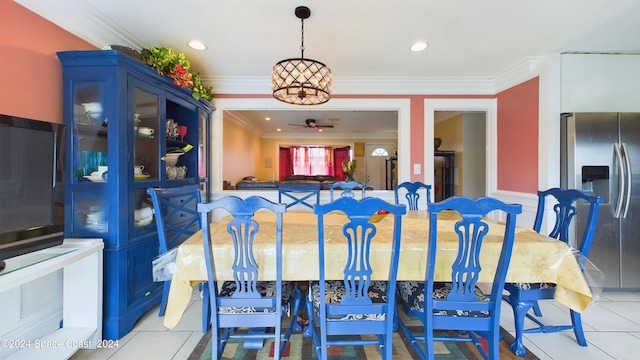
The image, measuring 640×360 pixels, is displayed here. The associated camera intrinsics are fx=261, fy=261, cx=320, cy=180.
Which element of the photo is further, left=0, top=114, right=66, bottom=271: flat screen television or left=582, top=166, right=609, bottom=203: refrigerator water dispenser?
left=582, top=166, right=609, bottom=203: refrigerator water dispenser

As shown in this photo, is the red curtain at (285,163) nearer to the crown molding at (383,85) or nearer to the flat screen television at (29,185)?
the crown molding at (383,85)

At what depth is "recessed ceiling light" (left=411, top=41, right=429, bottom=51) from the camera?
8.02ft

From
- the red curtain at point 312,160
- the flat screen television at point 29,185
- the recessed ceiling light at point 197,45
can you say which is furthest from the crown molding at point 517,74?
the red curtain at point 312,160

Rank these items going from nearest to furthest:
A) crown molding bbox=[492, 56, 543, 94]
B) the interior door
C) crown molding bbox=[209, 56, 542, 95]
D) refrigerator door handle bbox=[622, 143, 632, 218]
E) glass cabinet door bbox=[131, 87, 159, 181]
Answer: glass cabinet door bbox=[131, 87, 159, 181]
refrigerator door handle bbox=[622, 143, 632, 218]
crown molding bbox=[492, 56, 543, 94]
crown molding bbox=[209, 56, 542, 95]
the interior door

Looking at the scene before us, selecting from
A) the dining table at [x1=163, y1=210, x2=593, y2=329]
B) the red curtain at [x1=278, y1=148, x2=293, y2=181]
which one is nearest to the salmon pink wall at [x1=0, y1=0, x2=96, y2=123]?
the dining table at [x1=163, y1=210, x2=593, y2=329]

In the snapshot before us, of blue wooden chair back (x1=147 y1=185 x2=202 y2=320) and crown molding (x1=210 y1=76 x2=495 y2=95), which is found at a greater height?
crown molding (x1=210 y1=76 x2=495 y2=95)

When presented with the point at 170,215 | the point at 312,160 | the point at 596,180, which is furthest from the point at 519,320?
the point at 312,160

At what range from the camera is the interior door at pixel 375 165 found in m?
9.18

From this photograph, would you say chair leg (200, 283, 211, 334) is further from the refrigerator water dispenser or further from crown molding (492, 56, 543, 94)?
crown molding (492, 56, 543, 94)

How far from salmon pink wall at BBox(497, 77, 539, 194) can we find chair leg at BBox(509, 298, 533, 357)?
179cm

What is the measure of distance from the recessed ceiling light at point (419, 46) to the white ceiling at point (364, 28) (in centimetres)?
7

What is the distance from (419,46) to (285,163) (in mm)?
7136

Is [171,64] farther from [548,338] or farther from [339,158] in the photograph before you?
[339,158]

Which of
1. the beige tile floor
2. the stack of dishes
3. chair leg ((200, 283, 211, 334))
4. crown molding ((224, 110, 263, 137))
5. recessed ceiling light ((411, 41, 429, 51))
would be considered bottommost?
the beige tile floor
